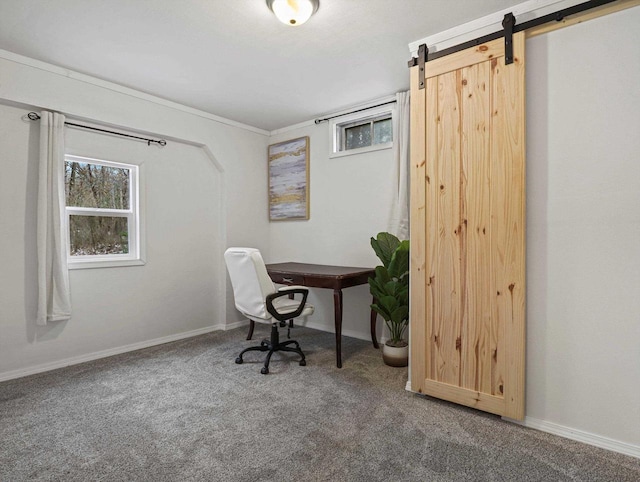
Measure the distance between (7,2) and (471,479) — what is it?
144 inches

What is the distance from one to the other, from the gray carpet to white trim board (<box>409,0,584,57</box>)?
2450mm

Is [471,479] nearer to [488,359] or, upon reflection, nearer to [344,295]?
[488,359]

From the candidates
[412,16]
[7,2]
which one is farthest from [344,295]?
[7,2]

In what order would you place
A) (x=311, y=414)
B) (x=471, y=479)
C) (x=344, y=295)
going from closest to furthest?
(x=471, y=479), (x=311, y=414), (x=344, y=295)

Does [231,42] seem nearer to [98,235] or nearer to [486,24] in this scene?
[486,24]

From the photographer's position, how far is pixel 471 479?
1.63m

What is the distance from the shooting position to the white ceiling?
7.11ft

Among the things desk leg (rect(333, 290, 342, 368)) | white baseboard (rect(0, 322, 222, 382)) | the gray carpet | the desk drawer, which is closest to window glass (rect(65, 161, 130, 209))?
white baseboard (rect(0, 322, 222, 382))

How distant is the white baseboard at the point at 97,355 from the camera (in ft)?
9.30

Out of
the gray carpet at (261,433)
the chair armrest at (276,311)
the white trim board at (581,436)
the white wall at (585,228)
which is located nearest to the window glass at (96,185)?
the gray carpet at (261,433)

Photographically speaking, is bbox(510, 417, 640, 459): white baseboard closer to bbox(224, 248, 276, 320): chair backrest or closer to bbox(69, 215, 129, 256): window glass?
bbox(224, 248, 276, 320): chair backrest

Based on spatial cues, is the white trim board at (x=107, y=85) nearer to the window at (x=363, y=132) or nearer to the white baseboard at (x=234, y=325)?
the window at (x=363, y=132)

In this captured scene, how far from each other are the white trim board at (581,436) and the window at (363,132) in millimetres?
2642

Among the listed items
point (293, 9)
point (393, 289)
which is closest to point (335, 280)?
point (393, 289)
